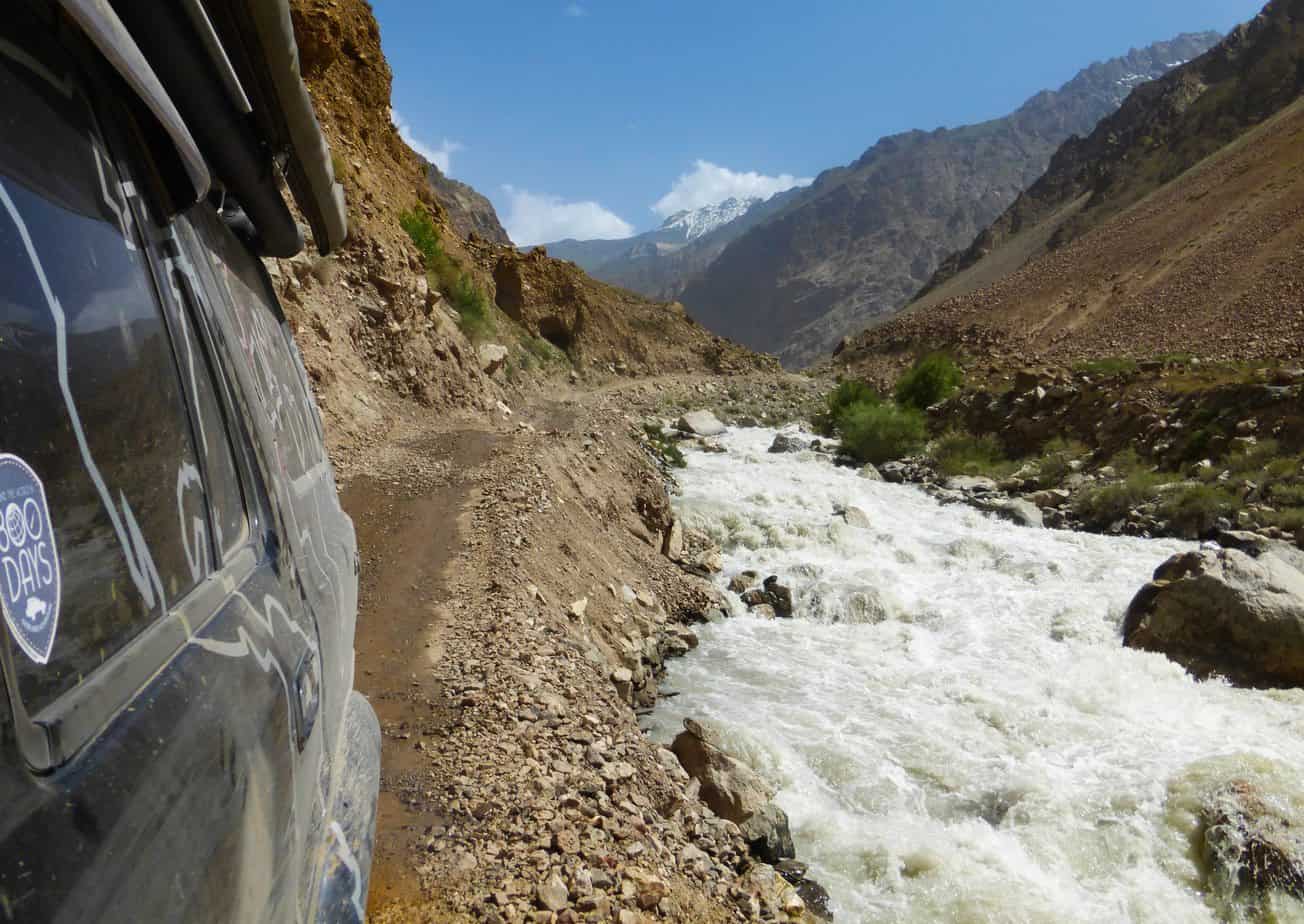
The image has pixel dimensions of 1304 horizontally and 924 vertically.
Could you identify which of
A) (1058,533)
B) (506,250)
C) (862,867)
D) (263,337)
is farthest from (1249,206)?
(263,337)

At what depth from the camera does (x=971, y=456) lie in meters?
20.1

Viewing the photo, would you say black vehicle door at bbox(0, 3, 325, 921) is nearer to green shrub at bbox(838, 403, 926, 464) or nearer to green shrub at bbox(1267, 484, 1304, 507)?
green shrub at bbox(1267, 484, 1304, 507)

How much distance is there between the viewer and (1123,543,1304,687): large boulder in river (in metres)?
7.78

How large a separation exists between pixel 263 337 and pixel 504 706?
311 centimetres

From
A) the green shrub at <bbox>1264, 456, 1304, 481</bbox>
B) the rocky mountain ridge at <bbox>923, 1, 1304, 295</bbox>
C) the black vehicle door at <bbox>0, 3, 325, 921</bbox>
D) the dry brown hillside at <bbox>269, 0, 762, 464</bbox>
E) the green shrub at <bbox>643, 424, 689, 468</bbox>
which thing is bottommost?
the green shrub at <bbox>1264, 456, 1304, 481</bbox>

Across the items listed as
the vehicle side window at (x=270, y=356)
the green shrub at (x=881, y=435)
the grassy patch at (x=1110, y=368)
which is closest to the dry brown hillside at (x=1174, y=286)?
the grassy patch at (x=1110, y=368)

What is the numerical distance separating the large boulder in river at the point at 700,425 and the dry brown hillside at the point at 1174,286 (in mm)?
14448

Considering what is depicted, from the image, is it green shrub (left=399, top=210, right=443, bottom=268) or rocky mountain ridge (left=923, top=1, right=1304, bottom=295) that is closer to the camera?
green shrub (left=399, top=210, right=443, bottom=268)

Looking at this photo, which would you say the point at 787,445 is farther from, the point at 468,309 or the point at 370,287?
the point at 370,287

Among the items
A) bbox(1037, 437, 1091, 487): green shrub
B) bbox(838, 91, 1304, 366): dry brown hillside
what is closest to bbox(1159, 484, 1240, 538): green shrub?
bbox(1037, 437, 1091, 487): green shrub

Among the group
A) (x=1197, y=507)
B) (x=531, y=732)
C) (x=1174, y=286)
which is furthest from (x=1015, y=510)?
(x=1174, y=286)

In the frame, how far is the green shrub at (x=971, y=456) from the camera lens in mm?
19203

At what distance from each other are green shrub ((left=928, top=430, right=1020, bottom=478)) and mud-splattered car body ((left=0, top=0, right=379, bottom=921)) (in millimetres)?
19314

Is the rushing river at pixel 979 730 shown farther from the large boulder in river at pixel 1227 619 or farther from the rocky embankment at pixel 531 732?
the rocky embankment at pixel 531 732
